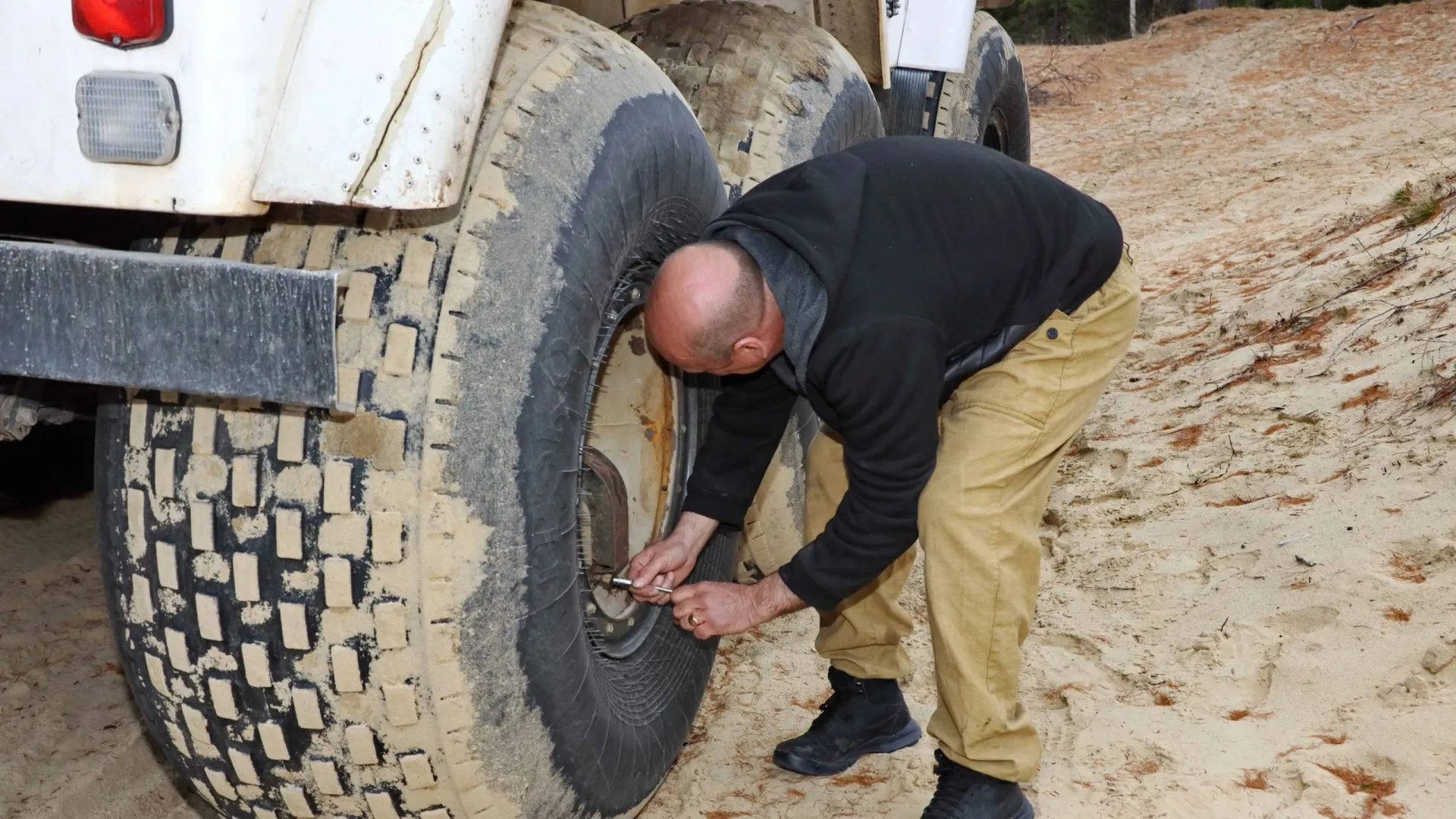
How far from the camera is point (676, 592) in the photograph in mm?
2574

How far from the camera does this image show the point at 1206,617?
10.4 ft

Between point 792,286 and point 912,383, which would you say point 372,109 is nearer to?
point 792,286

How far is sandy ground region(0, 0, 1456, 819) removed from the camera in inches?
103

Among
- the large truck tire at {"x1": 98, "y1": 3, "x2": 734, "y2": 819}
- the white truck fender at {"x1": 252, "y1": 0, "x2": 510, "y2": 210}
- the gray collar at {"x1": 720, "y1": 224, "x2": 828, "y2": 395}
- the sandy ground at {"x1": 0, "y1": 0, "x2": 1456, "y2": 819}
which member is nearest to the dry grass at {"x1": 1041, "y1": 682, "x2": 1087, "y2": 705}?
the sandy ground at {"x1": 0, "y1": 0, "x2": 1456, "y2": 819}

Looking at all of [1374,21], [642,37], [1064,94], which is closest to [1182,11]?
[1374,21]

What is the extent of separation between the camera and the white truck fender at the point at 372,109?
1.57 meters

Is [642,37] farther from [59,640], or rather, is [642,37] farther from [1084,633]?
[59,640]

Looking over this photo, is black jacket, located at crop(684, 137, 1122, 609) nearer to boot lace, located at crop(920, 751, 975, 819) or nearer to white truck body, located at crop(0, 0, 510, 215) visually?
boot lace, located at crop(920, 751, 975, 819)

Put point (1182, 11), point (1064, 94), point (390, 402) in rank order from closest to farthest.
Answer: point (390, 402)
point (1064, 94)
point (1182, 11)

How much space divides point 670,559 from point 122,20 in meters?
1.47

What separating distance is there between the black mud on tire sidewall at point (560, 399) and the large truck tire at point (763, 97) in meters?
0.88

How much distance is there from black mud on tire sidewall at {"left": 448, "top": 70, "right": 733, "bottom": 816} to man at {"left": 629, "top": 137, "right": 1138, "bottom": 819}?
7.2 inches

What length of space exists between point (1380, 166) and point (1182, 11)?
15799 mm

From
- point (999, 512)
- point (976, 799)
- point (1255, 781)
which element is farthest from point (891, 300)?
point (1255, 781)
